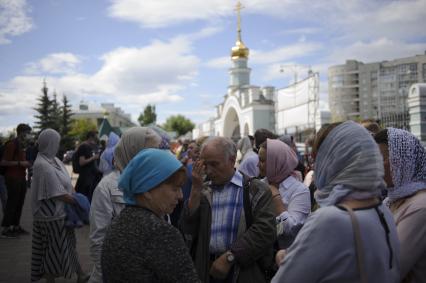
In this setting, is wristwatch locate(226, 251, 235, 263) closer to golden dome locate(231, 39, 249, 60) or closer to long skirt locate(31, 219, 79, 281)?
long skirt locate(31, 219, 79, 281)

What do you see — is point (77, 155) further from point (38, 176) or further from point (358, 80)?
point (358, 80)

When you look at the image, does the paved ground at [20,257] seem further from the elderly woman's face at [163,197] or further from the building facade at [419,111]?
the building facade at [419,111]

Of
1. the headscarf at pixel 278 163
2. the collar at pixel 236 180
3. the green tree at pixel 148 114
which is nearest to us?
the collar at pixel 236 180

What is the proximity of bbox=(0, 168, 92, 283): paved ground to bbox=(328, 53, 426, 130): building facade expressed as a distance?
75.7 meters

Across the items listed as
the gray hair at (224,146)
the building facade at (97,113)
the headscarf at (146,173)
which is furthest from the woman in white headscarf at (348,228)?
the building facade at (97,113)

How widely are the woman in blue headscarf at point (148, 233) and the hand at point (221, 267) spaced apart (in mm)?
1105

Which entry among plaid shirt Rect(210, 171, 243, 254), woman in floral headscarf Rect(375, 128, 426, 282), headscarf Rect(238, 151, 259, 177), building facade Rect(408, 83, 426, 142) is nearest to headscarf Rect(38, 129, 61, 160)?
headscarf Rect(238, 151, 259, 177)

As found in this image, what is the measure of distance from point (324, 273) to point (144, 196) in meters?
0.90

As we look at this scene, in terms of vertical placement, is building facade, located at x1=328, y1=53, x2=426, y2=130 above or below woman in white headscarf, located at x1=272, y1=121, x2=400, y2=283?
above

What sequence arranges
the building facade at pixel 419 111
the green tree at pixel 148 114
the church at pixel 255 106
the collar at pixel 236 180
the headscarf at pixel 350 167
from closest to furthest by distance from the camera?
1. the headscarf at pixel 350 167
2. the collar at pixel 236 180
3. the building facade at pixel 419 111
4. the church at pixel 255 106
5. the green tree at pixel 148 114

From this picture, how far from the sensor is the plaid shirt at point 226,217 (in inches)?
128

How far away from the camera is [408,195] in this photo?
2.37 m

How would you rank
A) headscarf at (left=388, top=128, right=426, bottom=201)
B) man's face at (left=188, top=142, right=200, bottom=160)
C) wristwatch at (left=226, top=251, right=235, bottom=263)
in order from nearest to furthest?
headscarf at (left=388, top=128, right=426, bottom=201)
wristwatch at (left=226, top=251, right=235, bottom=263)
man's face at (left=188, top=142, right=200, bottom=160)

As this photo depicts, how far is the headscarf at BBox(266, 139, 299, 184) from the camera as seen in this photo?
390cm
